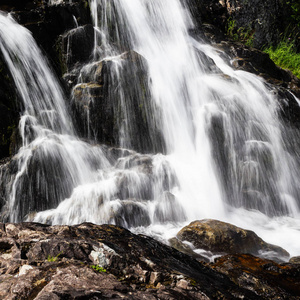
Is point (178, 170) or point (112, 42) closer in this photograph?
point (178, 170)

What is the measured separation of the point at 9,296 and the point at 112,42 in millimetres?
8713

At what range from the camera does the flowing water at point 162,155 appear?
19.2 ft

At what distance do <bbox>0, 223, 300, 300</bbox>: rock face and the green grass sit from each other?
11.3m

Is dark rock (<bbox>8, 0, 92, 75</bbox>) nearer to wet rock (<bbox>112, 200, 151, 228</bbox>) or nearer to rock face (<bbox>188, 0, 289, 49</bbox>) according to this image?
wet rock (<bbox>112, 200, 151, 228</bbox>)

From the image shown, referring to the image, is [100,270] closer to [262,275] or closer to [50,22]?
[262,275]

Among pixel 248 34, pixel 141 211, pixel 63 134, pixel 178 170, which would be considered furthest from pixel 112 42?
pixel 248 34

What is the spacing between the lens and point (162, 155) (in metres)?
7.56

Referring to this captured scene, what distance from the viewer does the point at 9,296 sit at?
1742 mm

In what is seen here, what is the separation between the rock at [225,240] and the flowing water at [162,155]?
499 mm

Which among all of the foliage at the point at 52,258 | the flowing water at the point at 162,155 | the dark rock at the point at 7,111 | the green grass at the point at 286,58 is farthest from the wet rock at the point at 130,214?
the green grass at the point at 286,58

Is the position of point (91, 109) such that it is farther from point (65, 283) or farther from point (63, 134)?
point (65, 283)

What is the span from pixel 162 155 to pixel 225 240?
335cm

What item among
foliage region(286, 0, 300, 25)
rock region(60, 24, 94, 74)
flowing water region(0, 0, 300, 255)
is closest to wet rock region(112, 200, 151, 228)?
flowing water region(0, 0, 300, 255)

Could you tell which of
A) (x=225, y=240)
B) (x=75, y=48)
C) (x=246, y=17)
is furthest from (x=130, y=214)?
(x=246, y=17)
